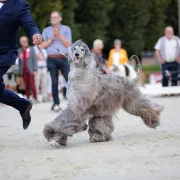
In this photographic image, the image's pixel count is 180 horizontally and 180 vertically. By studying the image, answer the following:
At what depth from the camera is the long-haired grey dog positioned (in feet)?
28.4

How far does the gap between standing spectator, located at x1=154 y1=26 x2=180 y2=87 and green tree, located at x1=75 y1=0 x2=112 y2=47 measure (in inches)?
716

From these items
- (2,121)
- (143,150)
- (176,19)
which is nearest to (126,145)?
(143,150)

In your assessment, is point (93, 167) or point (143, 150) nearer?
point (93, 167)

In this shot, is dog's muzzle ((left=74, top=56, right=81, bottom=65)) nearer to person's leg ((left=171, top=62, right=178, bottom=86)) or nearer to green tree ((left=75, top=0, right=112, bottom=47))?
person's leg ((left=171, top=62, right=178, bottom=86))

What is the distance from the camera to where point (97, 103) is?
8.97 meters

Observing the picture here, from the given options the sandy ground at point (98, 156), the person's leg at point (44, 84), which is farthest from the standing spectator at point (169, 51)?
the sandy ground at point (98, 156)

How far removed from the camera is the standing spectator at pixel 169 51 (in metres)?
18.2

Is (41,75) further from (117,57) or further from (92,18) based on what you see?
(92,18)

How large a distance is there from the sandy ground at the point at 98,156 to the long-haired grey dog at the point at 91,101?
202mm

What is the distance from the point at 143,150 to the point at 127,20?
3313 centimetres

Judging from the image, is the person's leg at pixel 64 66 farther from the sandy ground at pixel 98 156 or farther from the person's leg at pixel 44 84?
the person's leg at pixel 44 84

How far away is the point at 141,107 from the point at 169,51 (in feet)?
29.1

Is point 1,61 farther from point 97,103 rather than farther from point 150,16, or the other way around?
point 150,16

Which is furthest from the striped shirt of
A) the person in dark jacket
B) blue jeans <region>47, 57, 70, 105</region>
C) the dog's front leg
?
the dog's front leg
